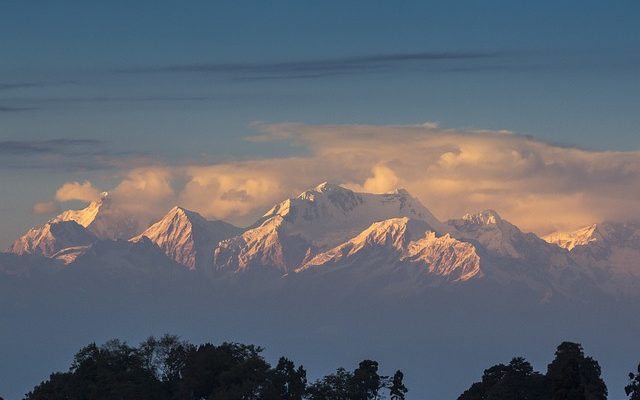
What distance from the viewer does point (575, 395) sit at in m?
200
